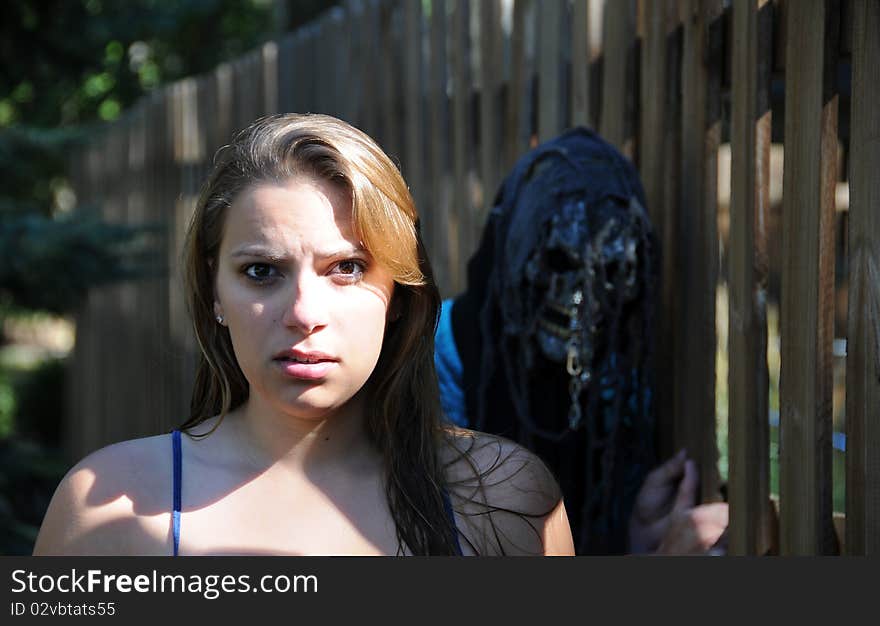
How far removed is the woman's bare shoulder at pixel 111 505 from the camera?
1818 mm

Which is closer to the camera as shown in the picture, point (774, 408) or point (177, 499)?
point (177, 499)

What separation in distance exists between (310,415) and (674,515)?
126 centimetres

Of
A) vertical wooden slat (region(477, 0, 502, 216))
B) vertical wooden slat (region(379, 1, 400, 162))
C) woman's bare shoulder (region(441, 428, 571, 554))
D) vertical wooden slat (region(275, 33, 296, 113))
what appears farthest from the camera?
vertical wooden slat (region(275, 33, 296, 113))

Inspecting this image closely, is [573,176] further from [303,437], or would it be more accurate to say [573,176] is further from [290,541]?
[290,541]

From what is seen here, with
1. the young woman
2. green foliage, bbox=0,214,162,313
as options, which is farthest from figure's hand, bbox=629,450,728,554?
green foliage, bbox=0,214,162,313

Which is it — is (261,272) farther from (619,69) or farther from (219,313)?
(619,69)

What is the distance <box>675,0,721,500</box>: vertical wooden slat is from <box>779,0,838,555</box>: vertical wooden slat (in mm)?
465

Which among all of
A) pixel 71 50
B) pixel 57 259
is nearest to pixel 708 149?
pixel 57 259

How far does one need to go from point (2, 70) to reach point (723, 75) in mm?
6485

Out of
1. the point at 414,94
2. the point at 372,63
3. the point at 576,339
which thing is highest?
the point at 372,63

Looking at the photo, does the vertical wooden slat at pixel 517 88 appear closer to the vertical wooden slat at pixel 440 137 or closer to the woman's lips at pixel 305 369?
the vertical wooden slat at pixel 440 137

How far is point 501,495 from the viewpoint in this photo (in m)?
1.95

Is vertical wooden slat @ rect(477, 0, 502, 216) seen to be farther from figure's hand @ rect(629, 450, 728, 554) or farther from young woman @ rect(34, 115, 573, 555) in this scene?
young woman @ rect(34, 115, 573, 555)

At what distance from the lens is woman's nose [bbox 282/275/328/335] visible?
1.79m
